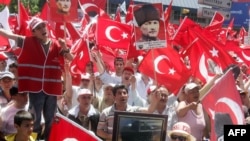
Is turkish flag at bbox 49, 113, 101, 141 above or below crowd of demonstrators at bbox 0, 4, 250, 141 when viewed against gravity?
below

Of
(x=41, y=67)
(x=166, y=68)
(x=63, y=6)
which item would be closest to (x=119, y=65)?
(x=166, y=68)

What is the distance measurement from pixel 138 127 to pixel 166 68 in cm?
388

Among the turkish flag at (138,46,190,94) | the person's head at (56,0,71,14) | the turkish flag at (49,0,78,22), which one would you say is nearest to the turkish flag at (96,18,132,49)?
the turkish flag at (138,46,190,94)

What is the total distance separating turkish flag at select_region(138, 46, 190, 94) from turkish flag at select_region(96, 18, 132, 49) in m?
1.96

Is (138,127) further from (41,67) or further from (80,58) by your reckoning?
(80,58)

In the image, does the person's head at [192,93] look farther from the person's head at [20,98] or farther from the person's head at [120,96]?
the person's head at [20,98]

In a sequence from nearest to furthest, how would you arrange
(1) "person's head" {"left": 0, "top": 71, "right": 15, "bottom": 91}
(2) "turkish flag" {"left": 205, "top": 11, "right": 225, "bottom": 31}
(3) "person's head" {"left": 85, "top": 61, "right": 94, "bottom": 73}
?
1. (1) "person's head" {"left": 0, "top": 71, "right": 15, "bottom": 91}
2. (3) "person's head" {"left": 85, "top": 61, "right": 94, "bottom": 73}
3. (2) "turkish flag" {"left": 205, "top": 11, "right": 225, "bottom": 31}

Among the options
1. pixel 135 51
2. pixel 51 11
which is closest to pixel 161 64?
pixel 135 51

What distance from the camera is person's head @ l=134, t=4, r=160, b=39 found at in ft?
29.6

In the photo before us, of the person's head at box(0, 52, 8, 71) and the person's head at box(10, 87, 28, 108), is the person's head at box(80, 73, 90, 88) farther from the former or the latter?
the person's head at box(10, 87, 28, 108)

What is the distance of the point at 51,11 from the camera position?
8828 mm

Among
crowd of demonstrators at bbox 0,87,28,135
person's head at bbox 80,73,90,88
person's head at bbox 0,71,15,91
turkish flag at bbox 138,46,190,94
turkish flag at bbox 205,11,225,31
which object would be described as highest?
turkish flag at bbox 205,11,225,31

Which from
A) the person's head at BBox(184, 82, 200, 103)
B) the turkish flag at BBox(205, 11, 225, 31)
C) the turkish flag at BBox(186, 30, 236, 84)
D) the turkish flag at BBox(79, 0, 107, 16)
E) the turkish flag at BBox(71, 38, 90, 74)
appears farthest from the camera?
the turkish flag at BBox(205, 11, 225, 31)

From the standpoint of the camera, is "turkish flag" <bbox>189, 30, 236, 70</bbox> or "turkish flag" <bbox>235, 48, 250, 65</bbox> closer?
"turkish flag" <bbox>189, 30, 236, 70</bbox>
